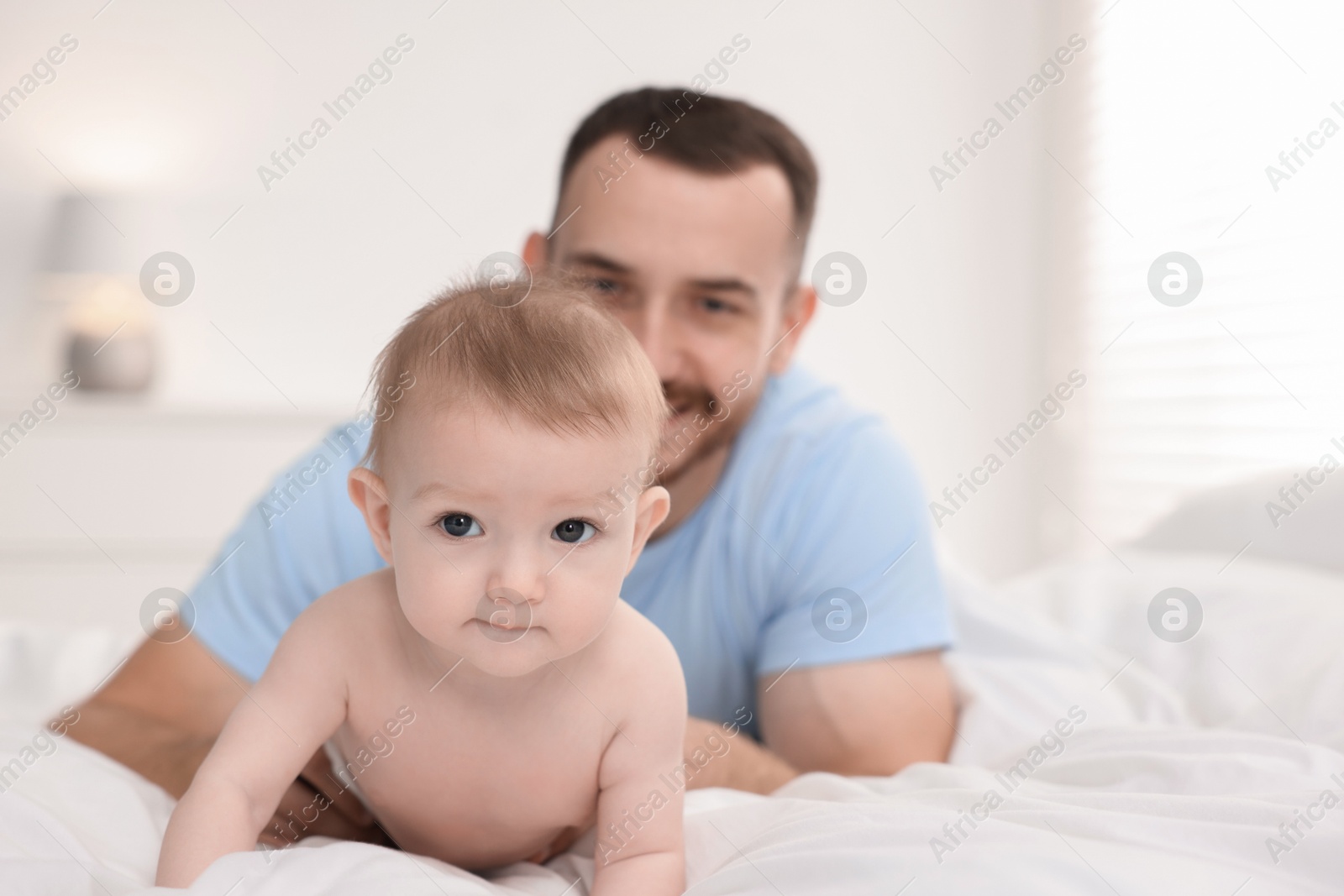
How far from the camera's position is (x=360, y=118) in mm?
3281

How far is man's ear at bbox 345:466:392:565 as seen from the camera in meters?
0.76

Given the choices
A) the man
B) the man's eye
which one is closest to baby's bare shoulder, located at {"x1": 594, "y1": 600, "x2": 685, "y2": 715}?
the man

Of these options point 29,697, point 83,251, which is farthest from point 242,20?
point 29,697

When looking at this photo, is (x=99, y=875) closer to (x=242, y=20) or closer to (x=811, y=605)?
(x=811, y=605)

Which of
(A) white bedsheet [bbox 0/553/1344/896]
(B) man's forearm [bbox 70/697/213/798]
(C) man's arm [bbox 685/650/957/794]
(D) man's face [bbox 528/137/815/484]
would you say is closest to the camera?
(A) white bedsheet [bbox 0/553/1344/896]

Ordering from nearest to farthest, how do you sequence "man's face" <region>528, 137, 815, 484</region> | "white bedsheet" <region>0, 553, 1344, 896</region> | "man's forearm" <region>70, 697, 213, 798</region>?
"white bedsheet" <region>0, 553, 1344, 896</region>, "man's forearm" <region>70, 697, 213, 798</region>, "man's face" <region>528, 137, 815, 484</region>

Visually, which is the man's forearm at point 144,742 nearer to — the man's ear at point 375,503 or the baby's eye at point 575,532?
the man's ear at point 375,503

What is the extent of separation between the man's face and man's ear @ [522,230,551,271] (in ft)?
0.24

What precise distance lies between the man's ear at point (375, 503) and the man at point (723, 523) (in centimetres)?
52

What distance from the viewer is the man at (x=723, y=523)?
4.12ft

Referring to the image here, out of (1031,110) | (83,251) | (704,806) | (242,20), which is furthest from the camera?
(1031,110)

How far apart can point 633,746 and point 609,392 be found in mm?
271

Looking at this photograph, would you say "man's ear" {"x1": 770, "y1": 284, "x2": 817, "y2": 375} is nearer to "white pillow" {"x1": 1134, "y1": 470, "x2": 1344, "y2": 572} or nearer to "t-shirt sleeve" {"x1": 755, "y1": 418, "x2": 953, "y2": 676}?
"t-shirt sleeve" {"x1": 755, "y1": 418, "x2": 953, "y2": 676}

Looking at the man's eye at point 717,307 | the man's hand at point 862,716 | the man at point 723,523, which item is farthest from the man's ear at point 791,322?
the man's hand at point 862,716
